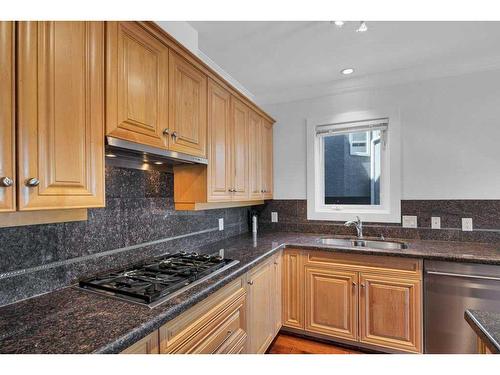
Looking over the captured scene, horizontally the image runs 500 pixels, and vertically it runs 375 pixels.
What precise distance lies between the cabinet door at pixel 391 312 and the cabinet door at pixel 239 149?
126cm

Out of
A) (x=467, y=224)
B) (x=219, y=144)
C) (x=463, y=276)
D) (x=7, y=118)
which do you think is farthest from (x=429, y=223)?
(x=7, y=118)

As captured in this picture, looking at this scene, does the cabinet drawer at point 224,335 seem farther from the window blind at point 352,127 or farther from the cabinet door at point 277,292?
the window blind at point 352,127

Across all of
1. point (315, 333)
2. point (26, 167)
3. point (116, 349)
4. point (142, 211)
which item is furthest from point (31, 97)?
point (315, 333)

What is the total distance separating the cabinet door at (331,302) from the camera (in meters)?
2.19

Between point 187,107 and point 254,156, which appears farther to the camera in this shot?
point 254,156

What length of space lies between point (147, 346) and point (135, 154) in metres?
0.93

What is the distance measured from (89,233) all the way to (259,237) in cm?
165

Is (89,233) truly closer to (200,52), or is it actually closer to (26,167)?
(26,167)

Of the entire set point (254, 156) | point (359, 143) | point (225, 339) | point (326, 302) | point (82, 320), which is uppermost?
point (359, 143)

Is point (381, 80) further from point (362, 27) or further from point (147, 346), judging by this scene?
point (147, 346)

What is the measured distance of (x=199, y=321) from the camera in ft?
4.12

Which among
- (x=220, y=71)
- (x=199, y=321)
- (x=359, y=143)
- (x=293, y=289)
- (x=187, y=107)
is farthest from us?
(x=359, y=143)

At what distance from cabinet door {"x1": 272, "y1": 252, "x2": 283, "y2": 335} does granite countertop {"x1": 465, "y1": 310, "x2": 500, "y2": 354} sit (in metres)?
1.45
